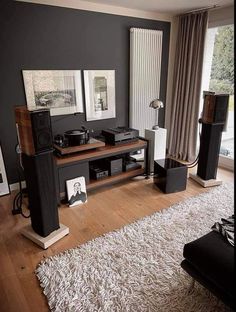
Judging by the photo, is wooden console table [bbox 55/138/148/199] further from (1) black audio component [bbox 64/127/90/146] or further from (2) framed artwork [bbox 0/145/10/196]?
(2) framed artwork [bbox 0/145/10/196]

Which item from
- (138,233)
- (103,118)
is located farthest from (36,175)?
(103,118)

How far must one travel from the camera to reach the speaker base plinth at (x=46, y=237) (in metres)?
1.92

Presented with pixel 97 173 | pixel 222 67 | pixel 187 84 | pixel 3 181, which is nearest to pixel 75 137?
pixel 97 173

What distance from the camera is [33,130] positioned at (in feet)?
5.56

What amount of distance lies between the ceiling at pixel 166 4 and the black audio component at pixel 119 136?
1526mm

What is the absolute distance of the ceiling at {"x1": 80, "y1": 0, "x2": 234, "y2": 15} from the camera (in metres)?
2.78

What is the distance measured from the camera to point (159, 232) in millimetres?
2111

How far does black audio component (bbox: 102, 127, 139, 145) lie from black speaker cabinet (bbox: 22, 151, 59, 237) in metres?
1.14

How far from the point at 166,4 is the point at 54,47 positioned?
1.48 meters

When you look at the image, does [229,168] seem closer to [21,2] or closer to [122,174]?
[122,174]

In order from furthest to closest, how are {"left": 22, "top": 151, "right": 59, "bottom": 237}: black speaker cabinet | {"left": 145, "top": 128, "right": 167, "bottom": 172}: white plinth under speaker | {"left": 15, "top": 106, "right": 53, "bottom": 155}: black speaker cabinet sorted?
{"left": 145, "top": 128, "right": 167, "bottom": 172}: white plinth under speaker → {"left": 22, "top": 151, "right": 59, "bottom": 237}: black speaker cabinet → {"left": 15, "top": 106, "right": 53, "bottom": 155}: black speaker cabinet

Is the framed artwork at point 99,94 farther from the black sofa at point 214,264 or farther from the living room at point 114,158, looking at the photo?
the black sofa at point 214,264

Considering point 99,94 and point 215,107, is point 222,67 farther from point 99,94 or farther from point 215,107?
point 99,94

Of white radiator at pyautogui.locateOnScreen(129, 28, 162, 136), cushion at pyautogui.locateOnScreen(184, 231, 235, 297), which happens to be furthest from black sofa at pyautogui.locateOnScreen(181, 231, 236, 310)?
white radiator at pyautogui.locateOnScreen(129, 28, 162, 136)
